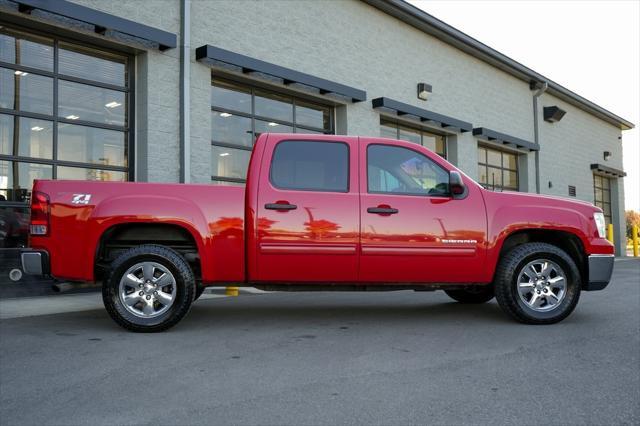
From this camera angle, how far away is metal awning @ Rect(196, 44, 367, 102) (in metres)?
10.4

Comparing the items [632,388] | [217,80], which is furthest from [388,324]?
[217,80]

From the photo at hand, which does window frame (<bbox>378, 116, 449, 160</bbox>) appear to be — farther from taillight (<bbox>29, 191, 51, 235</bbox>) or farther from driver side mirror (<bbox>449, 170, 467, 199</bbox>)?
taillight (<bbox>29, 191, 51, 235</bbox>)

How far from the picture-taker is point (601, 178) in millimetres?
28562

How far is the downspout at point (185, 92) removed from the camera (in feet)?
33.0

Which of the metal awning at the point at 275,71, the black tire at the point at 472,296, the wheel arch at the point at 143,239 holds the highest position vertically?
the metal awning at the point at 275,71

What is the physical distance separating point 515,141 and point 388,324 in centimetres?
1598

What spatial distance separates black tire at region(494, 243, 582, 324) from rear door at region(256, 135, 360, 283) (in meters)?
1.56

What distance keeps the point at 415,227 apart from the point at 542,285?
59.8 inches

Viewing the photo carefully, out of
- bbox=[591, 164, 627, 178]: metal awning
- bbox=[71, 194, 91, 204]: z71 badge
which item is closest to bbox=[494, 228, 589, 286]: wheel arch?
bbox=[71, 194, 91, 204]: z71 badge

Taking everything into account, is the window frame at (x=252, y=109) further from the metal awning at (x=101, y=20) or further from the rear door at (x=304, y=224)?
the rear door at (x=304, y=224)

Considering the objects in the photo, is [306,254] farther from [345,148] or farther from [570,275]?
[570,275]

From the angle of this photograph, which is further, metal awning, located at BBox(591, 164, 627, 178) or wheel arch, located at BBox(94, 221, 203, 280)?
metal awning, located at BBox(591, 164, 627, 178)

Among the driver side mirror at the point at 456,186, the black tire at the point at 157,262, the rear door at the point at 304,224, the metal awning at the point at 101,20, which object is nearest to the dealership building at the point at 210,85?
the metal awning at the point at 101,20

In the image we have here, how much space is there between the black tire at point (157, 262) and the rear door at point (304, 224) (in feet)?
2.40
